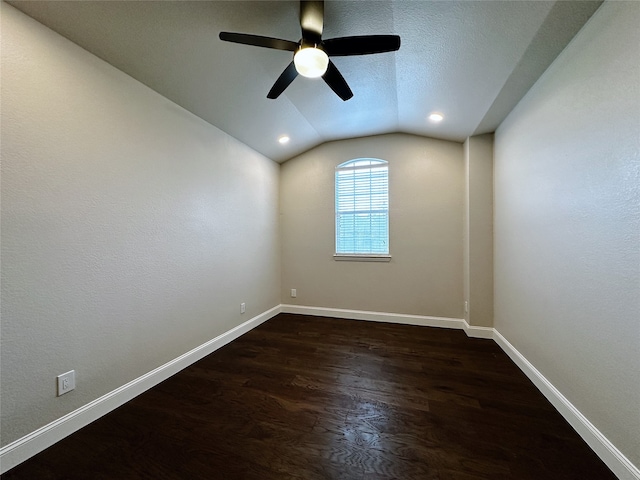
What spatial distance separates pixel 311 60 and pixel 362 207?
95.2 inches

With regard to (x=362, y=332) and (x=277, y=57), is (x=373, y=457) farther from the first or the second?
(x=277, y=57)

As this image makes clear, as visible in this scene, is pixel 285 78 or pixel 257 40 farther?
pixel 285 78

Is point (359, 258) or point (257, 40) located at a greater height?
point (257, 40)

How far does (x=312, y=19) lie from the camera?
146 cm

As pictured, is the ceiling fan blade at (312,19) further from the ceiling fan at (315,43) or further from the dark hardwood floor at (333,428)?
the dark hardwood floor at (333,428)

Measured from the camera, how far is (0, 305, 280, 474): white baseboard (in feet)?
4.30

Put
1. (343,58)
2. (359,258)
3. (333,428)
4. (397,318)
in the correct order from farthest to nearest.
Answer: (359,258)
(397,318)
(343,58)
(333,428)

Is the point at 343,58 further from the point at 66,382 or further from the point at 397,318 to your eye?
the point at 397,318

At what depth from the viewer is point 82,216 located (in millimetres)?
1613

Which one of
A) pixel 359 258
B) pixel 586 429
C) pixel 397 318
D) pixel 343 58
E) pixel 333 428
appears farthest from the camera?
pixel 359 258

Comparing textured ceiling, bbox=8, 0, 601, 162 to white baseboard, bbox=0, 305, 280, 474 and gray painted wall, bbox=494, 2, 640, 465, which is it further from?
white baseboard, bbox=0, 305, 280, 474

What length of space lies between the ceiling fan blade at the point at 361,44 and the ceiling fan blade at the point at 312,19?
2.9 inches

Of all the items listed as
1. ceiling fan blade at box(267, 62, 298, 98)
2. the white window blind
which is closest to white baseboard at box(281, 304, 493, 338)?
the white window blind

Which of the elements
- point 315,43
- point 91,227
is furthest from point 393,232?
point 91,227
